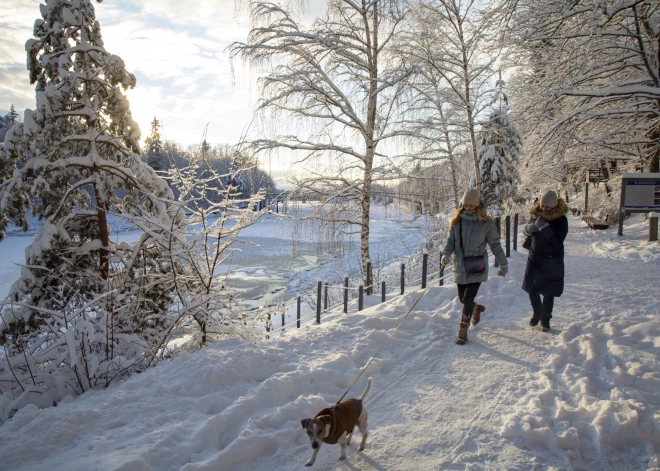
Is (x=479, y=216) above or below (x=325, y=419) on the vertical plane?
above

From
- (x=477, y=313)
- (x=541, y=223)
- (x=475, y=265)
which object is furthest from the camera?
(x=477, y=313)

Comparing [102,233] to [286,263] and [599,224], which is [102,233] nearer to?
[599,224]

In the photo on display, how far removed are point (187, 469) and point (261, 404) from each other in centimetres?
91

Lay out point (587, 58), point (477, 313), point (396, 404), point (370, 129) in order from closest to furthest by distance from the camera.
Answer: point (396, 404) → point (477, 313) → point (587, 58) → point (370, 129)

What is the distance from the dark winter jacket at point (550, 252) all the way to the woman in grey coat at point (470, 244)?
1.62 feet

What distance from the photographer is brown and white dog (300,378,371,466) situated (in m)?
2.31

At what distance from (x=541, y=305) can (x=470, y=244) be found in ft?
4.81

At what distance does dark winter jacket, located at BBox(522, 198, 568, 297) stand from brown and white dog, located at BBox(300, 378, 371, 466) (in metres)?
3.28

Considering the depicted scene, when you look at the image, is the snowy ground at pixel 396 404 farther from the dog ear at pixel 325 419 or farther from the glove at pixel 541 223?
the glove at pixel 541 223

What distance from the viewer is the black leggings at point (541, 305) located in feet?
15.5

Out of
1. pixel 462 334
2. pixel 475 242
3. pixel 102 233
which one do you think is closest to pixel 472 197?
pixel 475 242

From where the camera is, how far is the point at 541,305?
4965mm

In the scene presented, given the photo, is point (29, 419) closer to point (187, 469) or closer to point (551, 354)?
point (187, 469)

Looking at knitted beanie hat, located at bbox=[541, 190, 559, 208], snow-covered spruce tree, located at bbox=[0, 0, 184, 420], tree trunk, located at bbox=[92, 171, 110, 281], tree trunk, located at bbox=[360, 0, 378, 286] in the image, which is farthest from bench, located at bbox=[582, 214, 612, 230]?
tree trunk, located at bbox=[92, 171, 110, 281]
